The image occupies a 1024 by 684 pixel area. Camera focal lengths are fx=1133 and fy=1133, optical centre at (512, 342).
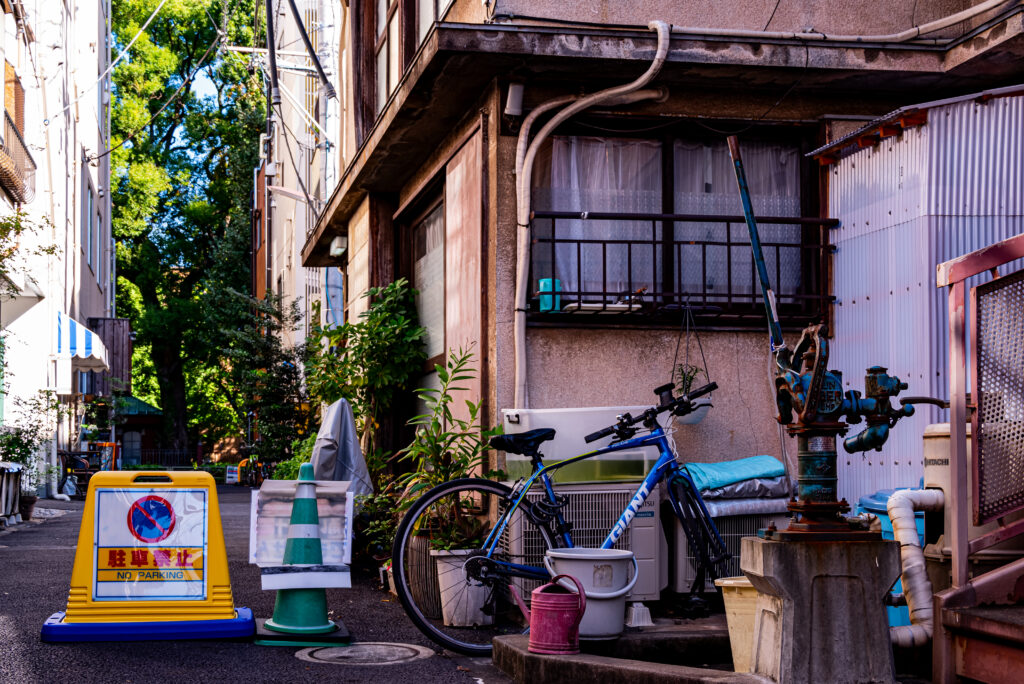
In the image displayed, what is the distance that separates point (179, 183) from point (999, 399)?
147 feet

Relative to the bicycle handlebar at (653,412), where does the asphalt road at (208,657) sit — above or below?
below

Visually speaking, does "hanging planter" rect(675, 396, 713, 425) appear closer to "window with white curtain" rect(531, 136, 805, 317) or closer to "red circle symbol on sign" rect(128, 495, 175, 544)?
"window with white curtain" rect(531, 136, 805, 317)

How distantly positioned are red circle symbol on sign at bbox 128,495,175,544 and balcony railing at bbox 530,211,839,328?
9.25ft

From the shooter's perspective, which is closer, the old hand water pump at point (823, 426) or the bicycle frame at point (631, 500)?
the old hand water pump at point (823, 426)

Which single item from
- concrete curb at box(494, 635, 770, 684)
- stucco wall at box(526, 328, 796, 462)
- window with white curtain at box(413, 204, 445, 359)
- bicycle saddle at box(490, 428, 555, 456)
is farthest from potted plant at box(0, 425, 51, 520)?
concrete curb at box(494, 635, 770, 684)

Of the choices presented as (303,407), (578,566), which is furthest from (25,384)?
(578,566)

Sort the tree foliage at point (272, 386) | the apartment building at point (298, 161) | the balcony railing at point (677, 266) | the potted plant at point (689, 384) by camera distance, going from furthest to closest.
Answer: the tree foliage at point (272, 386)
the apartment building at point (298, 161)
the balcony railing at point (677, 266)
the potted plant at point (689, 384)

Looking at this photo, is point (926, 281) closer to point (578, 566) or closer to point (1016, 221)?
point (1016, 221)

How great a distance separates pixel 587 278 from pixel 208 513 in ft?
10.7

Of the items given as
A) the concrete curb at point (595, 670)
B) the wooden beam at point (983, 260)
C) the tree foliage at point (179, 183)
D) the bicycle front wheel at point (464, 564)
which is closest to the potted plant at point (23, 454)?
the bicycle front wheel at point (464, 564)

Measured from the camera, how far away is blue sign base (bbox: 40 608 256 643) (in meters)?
6.57

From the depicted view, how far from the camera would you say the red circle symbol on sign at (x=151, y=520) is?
22.8ft

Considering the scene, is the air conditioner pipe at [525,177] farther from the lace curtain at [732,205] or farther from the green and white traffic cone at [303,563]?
the green and white traffic cone at [303,563]

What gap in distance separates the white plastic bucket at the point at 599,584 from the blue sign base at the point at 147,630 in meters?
2.10
